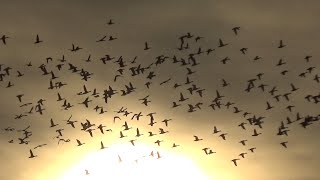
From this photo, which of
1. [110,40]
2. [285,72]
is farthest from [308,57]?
[110,40]

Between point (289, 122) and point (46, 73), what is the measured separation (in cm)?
2090

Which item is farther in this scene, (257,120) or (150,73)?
(257,120)

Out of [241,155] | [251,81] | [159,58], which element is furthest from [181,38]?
[241,155]

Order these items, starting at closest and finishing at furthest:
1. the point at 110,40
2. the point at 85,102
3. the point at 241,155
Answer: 1. the point at 110,40
2. the point at 85,102
3. the point at 241,155

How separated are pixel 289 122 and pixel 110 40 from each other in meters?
17.5

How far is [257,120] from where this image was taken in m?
92.8

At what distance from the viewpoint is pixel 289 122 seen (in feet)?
295

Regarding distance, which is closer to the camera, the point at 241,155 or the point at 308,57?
the point at 308,57

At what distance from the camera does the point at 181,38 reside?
274 ft

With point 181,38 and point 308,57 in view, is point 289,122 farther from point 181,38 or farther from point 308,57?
point 181,38

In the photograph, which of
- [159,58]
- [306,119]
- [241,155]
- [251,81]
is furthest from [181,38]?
[241,155]

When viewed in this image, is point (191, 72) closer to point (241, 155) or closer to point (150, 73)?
point (150, 73)

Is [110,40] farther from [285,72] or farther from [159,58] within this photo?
[285,72]

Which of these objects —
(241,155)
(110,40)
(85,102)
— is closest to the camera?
(110,40)
